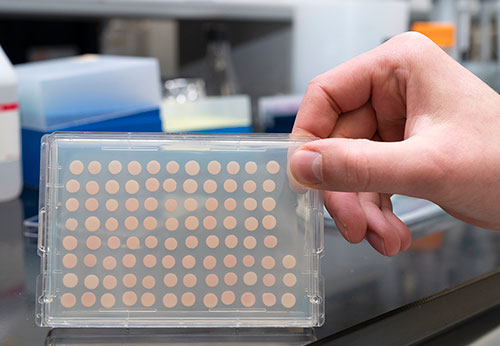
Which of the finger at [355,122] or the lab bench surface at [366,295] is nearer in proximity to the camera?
the lab bench surface at [366,295]

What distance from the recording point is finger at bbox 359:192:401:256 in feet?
1.73

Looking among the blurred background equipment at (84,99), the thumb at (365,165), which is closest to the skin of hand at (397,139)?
the thumb at (365,165)

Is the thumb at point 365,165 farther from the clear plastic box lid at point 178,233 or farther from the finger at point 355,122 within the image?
the finger at point 355,122

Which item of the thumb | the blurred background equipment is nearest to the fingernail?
the thumb

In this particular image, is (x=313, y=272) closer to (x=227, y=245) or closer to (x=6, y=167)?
(x=227, y=245)

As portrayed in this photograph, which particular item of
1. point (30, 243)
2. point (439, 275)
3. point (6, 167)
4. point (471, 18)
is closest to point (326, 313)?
point (439, 275)

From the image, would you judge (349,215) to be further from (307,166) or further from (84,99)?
(84,99)

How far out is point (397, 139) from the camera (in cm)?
62

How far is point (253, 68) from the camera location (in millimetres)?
1668

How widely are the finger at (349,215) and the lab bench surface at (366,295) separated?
0.19ft

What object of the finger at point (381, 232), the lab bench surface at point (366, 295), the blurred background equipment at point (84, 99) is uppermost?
the blurred background equipment at point (84, 99)

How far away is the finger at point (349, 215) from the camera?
0.54m

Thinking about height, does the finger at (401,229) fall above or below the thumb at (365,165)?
below

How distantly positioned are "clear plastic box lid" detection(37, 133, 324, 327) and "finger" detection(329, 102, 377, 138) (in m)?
0.17
